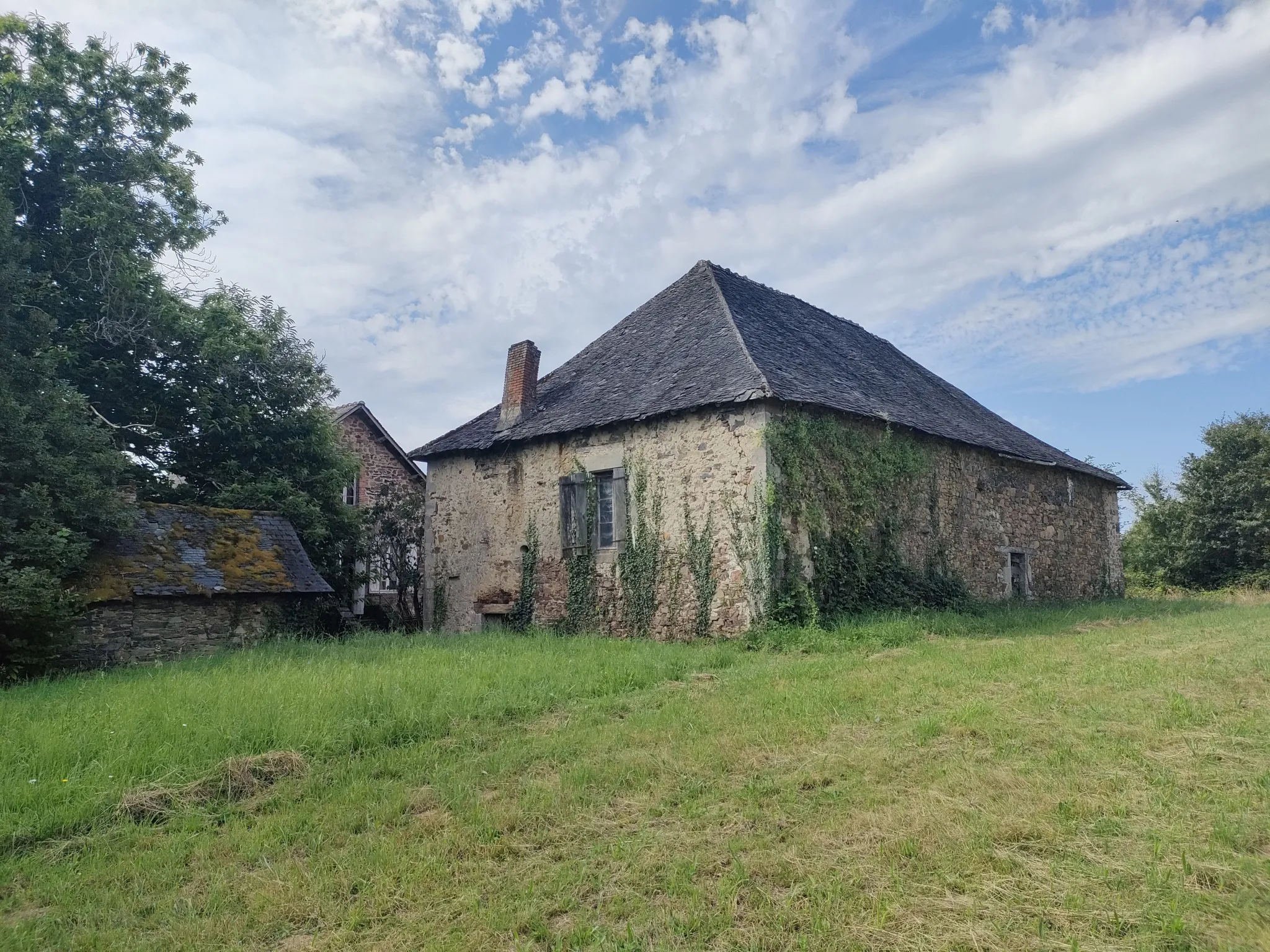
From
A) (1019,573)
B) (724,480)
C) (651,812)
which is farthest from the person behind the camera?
(1019,573)

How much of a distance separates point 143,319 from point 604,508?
32.3ft

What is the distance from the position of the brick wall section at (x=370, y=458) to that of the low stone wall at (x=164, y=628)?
11821mm

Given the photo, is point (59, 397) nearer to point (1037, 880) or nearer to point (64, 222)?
point (64, 222)

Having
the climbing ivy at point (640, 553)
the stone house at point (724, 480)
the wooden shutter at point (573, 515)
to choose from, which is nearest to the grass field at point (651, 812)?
the stone house at point (724, 480)

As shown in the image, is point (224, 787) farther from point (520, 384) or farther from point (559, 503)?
point (520, 384)

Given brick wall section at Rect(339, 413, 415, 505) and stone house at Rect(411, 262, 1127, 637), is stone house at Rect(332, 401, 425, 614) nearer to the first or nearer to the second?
brick wall section at Rect(339, 413, 415, 505)

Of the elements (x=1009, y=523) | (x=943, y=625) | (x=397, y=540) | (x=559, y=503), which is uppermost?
(x=559, y=503)

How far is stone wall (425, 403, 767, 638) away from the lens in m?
12.3

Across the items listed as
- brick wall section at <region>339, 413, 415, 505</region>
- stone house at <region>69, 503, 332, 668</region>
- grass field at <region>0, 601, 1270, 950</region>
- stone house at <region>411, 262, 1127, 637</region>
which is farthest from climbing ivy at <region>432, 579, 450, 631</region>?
brick wall section at <region>339, 413, 415, 505</region>

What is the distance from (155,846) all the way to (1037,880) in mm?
4643

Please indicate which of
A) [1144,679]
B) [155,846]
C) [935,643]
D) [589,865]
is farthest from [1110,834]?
[935,643]

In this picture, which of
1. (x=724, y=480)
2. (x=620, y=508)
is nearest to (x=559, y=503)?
(x=620, y=508)

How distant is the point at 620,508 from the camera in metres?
13.8

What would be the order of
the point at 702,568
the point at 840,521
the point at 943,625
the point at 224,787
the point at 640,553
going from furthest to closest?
the point at 640,553, the point at 840,521, the point at 702,568, the point at 943,625, the point at 224,787
